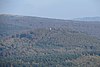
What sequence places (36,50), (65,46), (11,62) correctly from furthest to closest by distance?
(65,46), (36,50), (11,62)

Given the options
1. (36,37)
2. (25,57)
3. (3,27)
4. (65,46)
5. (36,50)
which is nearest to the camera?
(25,57)

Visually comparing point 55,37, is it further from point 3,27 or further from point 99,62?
point 99,62

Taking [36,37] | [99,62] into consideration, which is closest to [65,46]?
[36,37]

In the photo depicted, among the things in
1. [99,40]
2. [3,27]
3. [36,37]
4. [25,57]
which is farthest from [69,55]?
[3,27]

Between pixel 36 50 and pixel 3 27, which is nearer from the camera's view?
pixel 36 50

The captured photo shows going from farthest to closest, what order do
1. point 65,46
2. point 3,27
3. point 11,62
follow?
point 3,27, point 65,46, point 11,62

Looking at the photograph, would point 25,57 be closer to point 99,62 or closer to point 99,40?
point 99,62

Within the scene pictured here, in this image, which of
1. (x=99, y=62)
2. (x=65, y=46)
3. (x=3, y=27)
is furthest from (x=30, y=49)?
(x=3, y=27)

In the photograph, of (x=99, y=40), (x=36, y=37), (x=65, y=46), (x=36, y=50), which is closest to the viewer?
(x=36, y=50)

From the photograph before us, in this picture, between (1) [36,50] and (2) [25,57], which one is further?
(1) [36,50]
